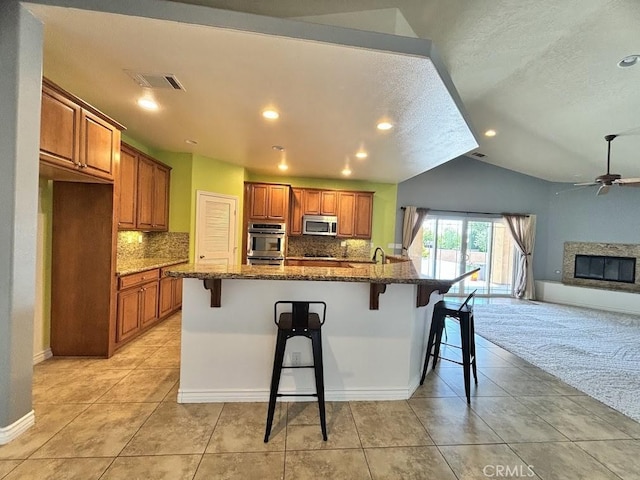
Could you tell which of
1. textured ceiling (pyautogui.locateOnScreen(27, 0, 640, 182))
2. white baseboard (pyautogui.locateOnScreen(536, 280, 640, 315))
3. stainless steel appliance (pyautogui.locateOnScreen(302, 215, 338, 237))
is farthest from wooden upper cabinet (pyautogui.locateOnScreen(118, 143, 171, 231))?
white baseboard (pyautogui.locateOnScreen(536, 280, 640, 315))

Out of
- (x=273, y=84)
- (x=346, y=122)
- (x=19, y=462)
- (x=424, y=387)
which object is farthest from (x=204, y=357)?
(x=346, y=122)

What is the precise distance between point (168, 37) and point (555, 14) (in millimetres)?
2994

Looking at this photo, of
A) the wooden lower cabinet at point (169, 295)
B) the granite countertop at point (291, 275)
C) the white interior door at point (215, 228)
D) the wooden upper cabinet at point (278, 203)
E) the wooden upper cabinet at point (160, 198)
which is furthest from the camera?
the wooden upper cabinet at point (278, 203)

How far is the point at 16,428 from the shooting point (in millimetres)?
1830

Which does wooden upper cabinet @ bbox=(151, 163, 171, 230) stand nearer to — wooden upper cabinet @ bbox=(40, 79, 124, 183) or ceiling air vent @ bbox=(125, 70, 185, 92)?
wooden upper cabinet @ bbox=(40, 79, 124, 183)

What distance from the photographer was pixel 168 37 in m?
1.80

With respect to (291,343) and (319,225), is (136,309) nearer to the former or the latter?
(291,343)

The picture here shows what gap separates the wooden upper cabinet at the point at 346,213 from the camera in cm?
607

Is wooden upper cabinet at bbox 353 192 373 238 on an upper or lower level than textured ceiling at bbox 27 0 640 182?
lower

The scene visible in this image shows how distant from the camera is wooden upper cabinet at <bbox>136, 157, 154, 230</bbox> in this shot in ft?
12.8

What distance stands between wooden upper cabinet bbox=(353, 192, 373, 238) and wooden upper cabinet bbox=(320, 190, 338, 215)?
0.44m

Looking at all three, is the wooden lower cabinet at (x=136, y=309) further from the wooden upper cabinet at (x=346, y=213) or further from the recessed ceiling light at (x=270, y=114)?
the wooden upper cabinet at (x=346, y=213)
